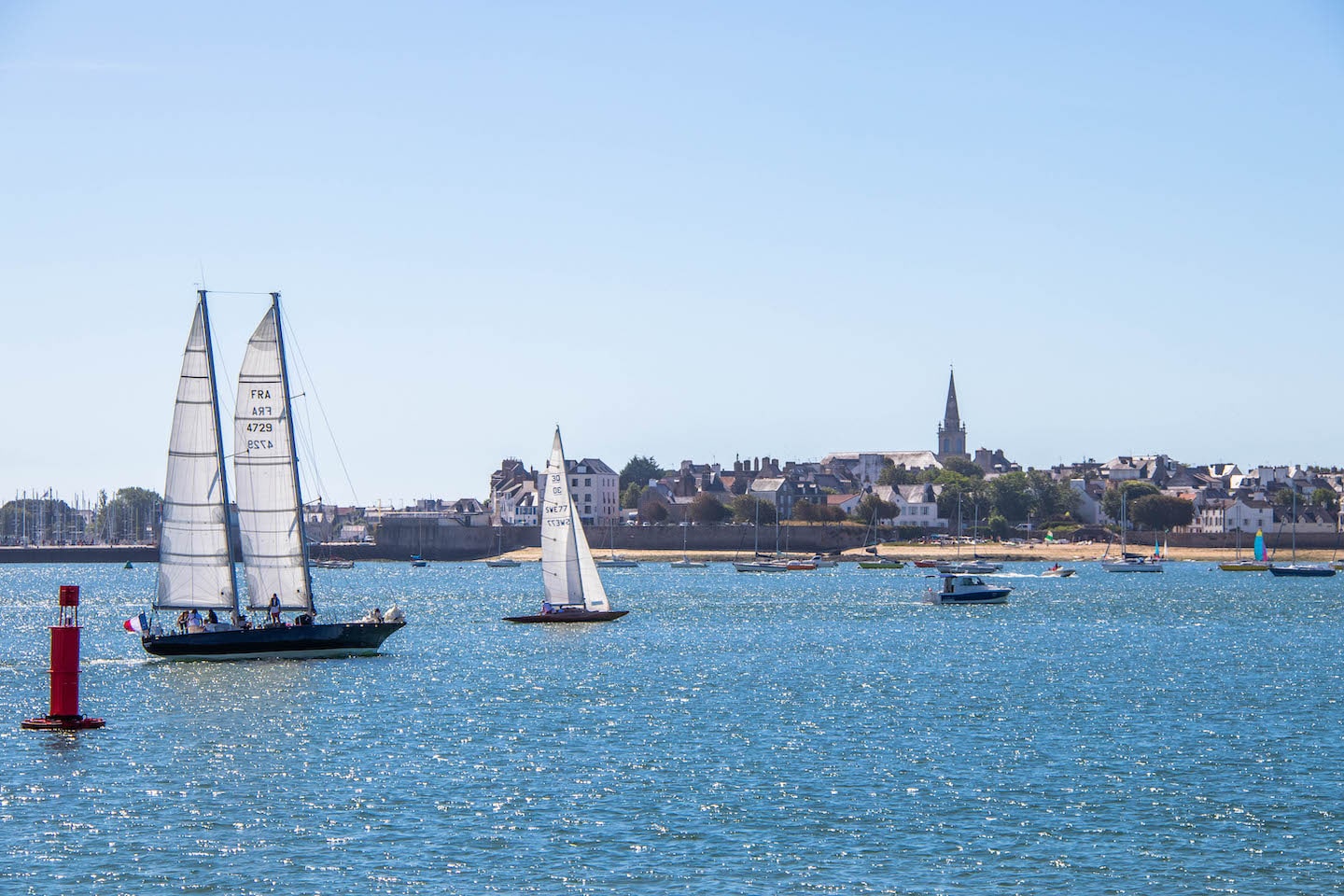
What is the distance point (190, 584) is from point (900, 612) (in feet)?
169

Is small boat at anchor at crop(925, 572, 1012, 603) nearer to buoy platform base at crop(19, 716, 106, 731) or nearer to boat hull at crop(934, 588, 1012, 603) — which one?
boat hull at crop(934, 588, 1012, 603)

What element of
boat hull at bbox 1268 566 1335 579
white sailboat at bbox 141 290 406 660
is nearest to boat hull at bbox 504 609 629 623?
white sailboat at bbox 141 290 406 660

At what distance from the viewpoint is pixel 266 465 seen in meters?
57.1

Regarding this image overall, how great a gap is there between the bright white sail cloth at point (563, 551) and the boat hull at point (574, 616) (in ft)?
1.54

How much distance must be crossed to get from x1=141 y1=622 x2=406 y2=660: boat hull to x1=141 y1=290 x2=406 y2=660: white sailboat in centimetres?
4

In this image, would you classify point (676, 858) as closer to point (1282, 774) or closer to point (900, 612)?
point (1282, 774)

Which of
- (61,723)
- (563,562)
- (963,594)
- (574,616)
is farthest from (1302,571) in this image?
(61,723)

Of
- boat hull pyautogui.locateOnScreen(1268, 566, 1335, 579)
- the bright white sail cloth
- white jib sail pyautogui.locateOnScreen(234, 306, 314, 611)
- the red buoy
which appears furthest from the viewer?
boat hull pyautogui.locateOnScreen(1268, 566, 1335, 579)

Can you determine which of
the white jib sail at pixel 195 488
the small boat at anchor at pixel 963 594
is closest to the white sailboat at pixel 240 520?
the white jib sail at pixel 195 488

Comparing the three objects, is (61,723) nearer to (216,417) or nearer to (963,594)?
(216,417)

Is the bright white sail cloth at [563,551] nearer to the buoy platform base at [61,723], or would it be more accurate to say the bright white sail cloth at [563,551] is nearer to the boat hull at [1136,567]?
the buoy platform base at [61,723]

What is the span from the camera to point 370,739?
39781 millimetres

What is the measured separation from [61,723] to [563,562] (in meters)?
37.3

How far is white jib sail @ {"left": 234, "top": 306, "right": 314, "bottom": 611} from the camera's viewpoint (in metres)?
→ 56.8
